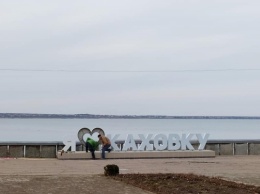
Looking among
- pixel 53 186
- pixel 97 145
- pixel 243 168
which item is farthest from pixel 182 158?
pixel 53 186

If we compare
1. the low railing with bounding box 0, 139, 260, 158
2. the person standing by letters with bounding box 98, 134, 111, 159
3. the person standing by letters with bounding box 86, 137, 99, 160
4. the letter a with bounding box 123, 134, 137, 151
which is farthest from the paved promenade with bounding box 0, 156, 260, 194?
the letter a with bounding box 123, 134, 137, 151

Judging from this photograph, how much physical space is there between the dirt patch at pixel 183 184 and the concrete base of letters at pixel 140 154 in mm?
12127

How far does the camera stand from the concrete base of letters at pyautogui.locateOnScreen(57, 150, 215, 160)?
31.9m

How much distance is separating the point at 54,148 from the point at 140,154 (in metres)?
4.62

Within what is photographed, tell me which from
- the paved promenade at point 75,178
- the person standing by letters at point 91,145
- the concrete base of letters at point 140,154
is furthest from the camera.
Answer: the person standing by letters at point 91,145

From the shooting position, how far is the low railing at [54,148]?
33.2 m

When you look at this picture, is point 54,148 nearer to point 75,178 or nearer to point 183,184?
point 75,178

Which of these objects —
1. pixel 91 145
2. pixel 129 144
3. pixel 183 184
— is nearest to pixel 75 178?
pixel 183 184

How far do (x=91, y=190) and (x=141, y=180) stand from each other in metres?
2.60

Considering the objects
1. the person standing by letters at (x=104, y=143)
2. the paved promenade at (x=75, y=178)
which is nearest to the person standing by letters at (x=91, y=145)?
the person standing by letters at (x=104, y=143)

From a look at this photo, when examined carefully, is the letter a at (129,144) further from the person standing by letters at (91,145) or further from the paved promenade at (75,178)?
the paved promenade at (75,178)

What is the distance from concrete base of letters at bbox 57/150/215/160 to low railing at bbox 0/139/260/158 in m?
1.37

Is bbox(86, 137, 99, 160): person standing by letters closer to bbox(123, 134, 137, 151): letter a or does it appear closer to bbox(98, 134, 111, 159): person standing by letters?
bbox(98, 134, 111, 159): person standing by letters

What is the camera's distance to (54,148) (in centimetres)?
3403
